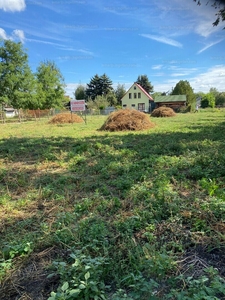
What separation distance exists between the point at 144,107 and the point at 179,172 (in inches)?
1675

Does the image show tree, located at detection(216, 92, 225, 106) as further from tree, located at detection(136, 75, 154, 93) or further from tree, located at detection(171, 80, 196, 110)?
tree, located at detection(136, 75, 154, 93)

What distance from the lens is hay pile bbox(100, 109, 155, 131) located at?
11.7 meters

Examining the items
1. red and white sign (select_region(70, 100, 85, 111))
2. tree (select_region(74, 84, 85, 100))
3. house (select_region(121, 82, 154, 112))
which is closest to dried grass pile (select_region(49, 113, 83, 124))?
red and white sign (select_region(70, 100, 85, 111))

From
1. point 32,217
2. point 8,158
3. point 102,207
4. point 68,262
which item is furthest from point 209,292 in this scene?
point 8,158

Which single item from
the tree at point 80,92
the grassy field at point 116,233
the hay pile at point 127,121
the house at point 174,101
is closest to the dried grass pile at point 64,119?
the hay pile at point 127,121

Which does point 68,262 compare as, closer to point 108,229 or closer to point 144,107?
point 108,229

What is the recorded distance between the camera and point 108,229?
7.89ft

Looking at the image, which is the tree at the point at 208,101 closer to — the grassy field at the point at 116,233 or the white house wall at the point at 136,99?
the white house wall at the point at 136,99

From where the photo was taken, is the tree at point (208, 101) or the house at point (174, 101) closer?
the house at point (174, 101)

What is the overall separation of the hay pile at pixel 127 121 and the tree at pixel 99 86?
43048mm

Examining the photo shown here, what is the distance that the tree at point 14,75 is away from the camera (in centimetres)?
2195

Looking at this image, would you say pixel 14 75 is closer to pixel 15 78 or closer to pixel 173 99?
pixel 15 78

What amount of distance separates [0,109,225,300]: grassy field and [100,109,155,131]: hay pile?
→ 7.15 m

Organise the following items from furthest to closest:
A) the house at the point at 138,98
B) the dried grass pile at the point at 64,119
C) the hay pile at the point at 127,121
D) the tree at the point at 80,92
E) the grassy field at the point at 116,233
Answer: the tree at the point at 80,92
the house at the point at 138,98
the dried grass pile at the point at 64,119
the hay pile at the point at 127,121
the grassy field at the point at 116,233
